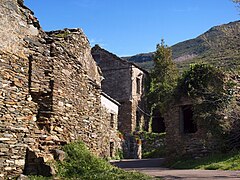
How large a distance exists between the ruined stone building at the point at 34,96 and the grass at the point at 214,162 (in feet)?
16.3

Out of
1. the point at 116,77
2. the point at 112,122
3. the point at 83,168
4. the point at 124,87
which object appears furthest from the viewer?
the point at 116,77

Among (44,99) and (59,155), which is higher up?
(44,99)

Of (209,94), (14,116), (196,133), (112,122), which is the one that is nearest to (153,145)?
(112,122)

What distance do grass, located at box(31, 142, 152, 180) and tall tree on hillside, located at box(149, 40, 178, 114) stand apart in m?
24.0

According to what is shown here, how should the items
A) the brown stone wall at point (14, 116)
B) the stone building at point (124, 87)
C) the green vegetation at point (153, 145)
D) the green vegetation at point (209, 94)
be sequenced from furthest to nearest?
the stone building at point (124, 87) → the green vegetation at point (153, 145) → the green vegetation at point (209, 94) → the brown stone wall at point (14, 116)

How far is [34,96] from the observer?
8.87 metres

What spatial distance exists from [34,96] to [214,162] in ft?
27.3

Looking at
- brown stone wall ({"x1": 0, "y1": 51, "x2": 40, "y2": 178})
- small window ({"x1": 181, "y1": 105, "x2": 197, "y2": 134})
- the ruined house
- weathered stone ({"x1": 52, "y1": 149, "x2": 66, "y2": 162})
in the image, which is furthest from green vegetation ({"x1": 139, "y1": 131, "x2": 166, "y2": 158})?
brown stone wall ({"x1": 0, "y1": 51, "x2": 40, "y2": 178})

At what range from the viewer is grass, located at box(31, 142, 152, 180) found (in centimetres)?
806

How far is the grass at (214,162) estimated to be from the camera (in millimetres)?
12477

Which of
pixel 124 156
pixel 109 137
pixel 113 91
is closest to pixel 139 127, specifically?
pixel 113 91

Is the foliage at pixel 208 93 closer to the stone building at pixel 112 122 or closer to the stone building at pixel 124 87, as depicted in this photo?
the stone building at pixel 112 122

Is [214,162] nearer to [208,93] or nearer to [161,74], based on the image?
[208,93]

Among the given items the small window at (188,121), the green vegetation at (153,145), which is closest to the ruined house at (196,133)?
the small window at (188,121)
